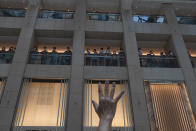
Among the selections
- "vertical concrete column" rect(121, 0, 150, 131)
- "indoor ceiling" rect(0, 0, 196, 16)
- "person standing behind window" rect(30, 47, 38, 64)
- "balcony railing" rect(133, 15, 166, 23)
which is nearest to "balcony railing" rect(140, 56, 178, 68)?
"vertical concrete column" rect(121, 0, 150, 131)

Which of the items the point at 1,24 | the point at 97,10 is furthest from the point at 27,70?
the point at 97,10

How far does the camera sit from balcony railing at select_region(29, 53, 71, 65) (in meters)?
10.1

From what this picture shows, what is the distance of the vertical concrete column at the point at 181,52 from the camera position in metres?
9.38

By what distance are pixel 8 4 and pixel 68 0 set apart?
489 cm

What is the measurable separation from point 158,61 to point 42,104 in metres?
7.63

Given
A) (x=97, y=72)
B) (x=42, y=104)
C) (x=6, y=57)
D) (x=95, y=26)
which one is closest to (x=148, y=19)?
(x=95, y=26)

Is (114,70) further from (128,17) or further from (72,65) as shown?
(128,17)

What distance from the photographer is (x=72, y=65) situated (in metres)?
9.65

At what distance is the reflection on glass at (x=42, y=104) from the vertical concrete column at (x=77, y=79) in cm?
58

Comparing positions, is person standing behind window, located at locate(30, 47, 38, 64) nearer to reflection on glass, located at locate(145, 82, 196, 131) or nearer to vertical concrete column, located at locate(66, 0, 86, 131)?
vertical concrete column, located at locate(66, 0, 86, 131)

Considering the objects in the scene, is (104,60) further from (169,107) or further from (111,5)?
(111,5)

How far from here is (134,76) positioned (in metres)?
9.48

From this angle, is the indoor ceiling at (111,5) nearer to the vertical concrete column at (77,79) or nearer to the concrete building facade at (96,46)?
the concrete building facade at (96,46)

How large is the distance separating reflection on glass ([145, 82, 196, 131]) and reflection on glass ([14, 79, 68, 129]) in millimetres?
4829
